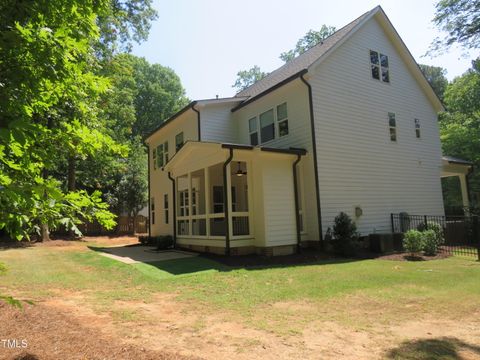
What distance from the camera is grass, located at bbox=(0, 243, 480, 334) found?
6.10 meters

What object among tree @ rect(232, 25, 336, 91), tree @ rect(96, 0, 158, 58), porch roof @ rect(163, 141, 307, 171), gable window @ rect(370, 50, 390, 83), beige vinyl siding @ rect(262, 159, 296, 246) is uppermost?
tree @ rect(232, 25, 336, 91)

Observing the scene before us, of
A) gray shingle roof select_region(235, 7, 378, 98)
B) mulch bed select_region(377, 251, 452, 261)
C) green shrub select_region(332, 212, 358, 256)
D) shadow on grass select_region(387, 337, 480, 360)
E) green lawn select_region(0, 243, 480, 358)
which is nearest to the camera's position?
shadow on grass select_region(387, 337, 480, 360)

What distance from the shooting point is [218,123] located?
56.3 feet

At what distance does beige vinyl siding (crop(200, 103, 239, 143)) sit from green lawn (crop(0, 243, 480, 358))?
6708mm

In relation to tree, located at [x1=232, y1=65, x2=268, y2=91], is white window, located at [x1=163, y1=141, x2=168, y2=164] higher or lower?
lower

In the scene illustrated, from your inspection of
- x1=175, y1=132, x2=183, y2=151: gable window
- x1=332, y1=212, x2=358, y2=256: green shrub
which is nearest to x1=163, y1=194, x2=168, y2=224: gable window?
x1=175, y1=132, x2=183, y2=151: gable window

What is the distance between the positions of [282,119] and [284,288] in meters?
8.67

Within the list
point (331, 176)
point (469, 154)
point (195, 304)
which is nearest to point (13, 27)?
Result: point (195, 304)

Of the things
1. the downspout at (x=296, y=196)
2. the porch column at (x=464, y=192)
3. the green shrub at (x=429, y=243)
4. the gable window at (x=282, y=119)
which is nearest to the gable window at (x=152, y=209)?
the gable window at (x=282, y=119)

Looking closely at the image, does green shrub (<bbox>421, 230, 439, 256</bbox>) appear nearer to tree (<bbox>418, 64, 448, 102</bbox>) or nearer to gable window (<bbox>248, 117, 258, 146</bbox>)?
gable window (<bbox>248, 117, 258, 146</bbox>)

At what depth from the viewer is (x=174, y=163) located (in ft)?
52.6

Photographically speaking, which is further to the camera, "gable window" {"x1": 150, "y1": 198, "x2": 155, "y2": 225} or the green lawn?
"gable window" {"x1": 150, "y1": 198, "x2": 155, "y2": 225}

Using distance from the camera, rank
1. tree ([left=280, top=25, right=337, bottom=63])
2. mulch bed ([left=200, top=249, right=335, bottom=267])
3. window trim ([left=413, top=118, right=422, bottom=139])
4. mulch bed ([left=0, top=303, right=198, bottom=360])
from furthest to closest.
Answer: tree ([left=280, top=25, right=337, bottom=63]), window trim ([left=413, top=118, right=422, bottom=139]), mulch bed ([left=200, top=249, right=335, bottom=267]), mulch bed ([left=0, top=303, right=198, bottom=360])

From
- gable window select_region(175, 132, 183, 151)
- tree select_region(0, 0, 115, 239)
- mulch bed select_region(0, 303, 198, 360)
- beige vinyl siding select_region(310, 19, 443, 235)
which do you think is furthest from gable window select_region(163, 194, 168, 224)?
tree select_region(0, 0, 115, 239)
